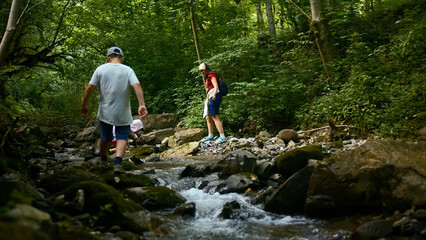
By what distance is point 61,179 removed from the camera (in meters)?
4.16

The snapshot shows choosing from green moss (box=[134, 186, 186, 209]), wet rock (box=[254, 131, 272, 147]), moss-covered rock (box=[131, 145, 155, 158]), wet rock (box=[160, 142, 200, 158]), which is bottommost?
wet rock (box=[254, 131, 272, 147])

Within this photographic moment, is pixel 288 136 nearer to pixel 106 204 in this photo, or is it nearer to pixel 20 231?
pixel 106 204

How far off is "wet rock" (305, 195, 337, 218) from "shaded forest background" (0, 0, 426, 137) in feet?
10.3

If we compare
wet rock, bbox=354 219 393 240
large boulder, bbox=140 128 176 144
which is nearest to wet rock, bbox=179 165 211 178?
wet rock, bbox=354 219 393 240

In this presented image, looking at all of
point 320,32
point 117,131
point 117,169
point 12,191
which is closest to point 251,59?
point 320,32

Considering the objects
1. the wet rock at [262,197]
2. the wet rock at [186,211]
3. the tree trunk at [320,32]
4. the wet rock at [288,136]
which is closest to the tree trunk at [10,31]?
the wet rock at [186,211]

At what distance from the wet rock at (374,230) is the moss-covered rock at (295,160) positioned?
226 centimetres

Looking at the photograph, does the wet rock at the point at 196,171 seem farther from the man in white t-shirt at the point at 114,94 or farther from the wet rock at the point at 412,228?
the wet rock at the point at 412,228

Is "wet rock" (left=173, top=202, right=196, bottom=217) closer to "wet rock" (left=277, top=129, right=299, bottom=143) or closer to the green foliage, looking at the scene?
the green foliage

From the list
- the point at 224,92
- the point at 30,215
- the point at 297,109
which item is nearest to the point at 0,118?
the point at 30,215

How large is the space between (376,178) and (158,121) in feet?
37.4

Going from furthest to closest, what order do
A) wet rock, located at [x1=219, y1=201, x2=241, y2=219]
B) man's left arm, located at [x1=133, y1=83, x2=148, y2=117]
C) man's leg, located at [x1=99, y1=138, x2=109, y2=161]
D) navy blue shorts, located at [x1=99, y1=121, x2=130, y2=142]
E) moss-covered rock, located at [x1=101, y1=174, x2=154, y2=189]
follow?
man's leg, located at [x1=99, y1=138, x2=109, y2=161]
navy blue shorts, located at [x1=99, y1=121, x2=130, y2=142]
man's left arm, located at [x1=133, y1=83, x2=148, y2=117]
moss-covered rock, located at [x1=101, y1=174, x2=154, y2=189]
wet rock, located at [x1=219, y1=201, x2=241, y2=219]

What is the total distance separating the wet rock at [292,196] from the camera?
4.27 m

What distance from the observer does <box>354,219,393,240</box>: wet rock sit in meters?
3.22
